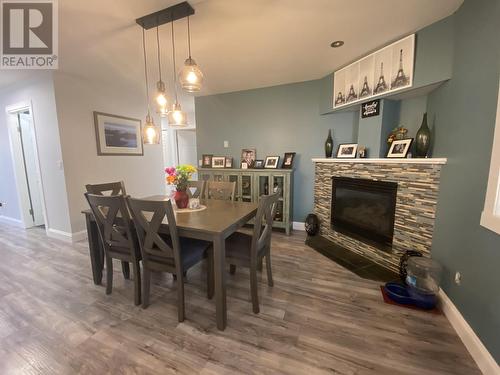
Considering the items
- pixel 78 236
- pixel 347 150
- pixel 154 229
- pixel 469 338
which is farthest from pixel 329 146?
pixel 78 236

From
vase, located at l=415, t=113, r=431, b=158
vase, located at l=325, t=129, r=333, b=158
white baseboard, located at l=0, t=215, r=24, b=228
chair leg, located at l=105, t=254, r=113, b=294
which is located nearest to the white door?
white baseboard, located at l=0, t=215, r=24, b=228

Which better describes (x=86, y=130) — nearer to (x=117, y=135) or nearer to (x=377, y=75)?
(x=117, y=135)

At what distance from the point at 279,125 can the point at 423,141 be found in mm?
2027

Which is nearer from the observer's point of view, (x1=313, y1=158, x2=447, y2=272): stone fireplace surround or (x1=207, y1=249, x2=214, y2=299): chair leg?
(x1=207, y1=249, x2=214, y2=299): chair leg

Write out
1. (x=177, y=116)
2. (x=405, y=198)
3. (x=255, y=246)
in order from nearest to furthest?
1. (x=255, y=246)
2. (x=177, y=116)
3. (x=405, y=198)

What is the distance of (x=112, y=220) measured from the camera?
68.4 inches

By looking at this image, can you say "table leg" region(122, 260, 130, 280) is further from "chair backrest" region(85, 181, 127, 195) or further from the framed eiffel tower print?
the framed eiffel tower print

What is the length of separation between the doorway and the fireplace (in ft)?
15.2

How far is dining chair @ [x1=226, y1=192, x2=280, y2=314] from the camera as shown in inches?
63.8

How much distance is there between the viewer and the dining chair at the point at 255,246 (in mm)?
1620

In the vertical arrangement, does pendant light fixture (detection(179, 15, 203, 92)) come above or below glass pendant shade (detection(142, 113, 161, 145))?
above

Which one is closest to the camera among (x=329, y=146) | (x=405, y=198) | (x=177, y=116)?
(x=177, y=116)

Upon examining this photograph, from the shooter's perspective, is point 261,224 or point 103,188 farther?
point 103,188

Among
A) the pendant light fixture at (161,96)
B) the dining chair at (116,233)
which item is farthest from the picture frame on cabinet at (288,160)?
the dining chair at (116,233)
